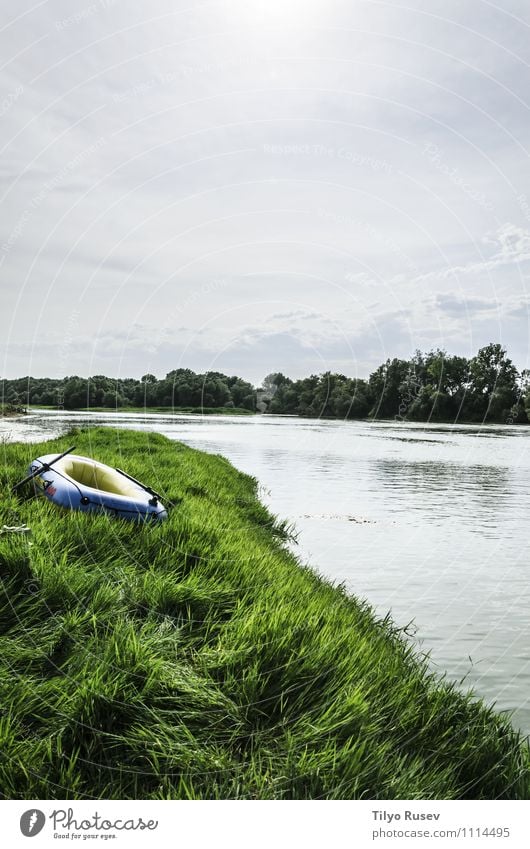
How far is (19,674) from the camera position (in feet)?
11.6

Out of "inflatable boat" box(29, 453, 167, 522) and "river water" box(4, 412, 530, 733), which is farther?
"inflatable boat" box(29, 453, 167, 522)

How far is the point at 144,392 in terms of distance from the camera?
13.2 m

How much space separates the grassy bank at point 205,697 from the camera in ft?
9.68

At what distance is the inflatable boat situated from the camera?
21.7ft

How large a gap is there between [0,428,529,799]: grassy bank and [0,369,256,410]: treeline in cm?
601

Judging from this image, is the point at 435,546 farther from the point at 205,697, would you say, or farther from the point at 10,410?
the point at 10,410

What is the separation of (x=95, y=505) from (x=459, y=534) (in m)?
7.39

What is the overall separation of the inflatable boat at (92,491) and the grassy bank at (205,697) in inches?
44.3

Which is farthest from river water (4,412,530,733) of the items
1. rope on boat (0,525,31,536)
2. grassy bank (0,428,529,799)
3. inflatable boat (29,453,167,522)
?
rope on boat (0,525,31,536)

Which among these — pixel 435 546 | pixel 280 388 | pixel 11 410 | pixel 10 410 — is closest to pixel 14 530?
pixel 435 546

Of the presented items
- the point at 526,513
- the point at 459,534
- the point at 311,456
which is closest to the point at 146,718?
the point at 459,534

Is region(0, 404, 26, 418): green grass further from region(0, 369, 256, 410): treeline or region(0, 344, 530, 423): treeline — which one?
region(0, 369, 256, 410): treeline
